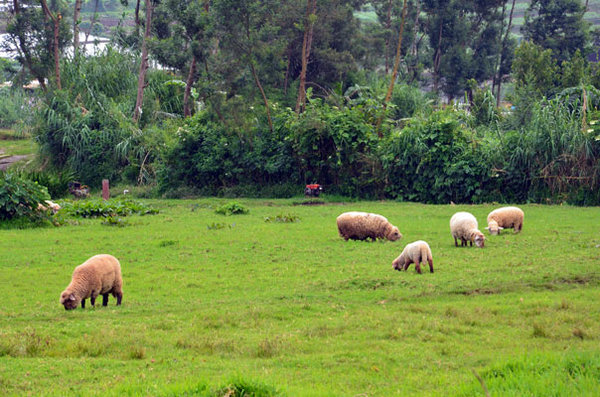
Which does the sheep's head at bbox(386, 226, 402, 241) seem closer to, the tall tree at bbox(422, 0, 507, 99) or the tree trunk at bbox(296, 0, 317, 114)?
the tree trunk at bbox(296, 0, 317, 114)

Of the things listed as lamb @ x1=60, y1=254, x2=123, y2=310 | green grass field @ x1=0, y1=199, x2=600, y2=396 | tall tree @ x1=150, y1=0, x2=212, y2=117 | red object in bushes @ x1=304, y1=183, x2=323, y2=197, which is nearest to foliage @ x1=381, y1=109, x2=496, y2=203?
red object in bushes @ x1=304, y1=183, x2=323, y2=197

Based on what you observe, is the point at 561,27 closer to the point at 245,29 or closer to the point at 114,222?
the point at 245,29

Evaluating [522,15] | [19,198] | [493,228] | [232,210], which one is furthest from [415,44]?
[522,15]

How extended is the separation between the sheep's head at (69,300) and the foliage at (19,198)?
10913 mm

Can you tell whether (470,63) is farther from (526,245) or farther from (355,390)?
(355,390)

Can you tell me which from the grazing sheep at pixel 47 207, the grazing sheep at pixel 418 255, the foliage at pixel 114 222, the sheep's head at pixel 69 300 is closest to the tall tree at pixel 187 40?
the grazing sheep at pixel 47 207

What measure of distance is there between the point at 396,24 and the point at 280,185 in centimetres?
2910

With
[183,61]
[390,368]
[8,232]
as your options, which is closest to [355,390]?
[390,368]

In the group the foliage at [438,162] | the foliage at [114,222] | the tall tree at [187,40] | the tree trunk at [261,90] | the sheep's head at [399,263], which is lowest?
the foliage at [114,222]

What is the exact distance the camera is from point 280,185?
96.0 ft

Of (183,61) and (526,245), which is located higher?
(183,61)

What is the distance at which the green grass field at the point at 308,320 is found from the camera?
651 centimetres

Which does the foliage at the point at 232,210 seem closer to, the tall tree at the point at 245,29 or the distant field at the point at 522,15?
the tall tree at the point at 245,29

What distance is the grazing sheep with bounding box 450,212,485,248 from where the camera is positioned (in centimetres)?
1445
